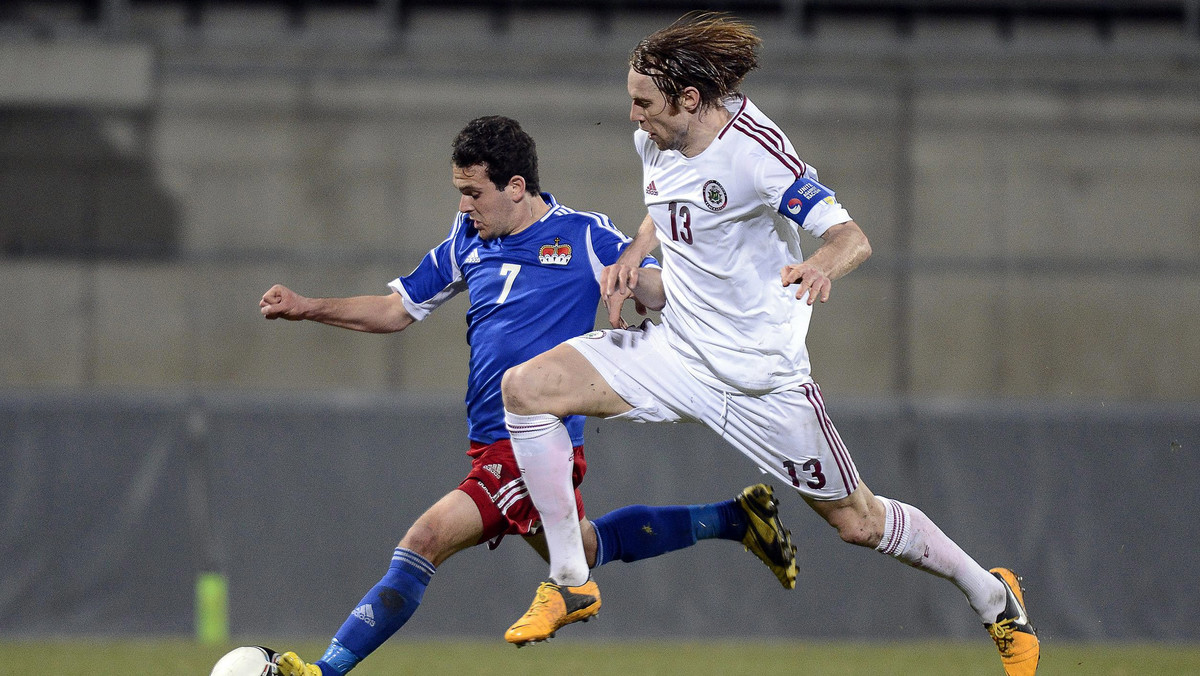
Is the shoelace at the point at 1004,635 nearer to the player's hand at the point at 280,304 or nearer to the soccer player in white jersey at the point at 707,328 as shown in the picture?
the soccer player in white jersey at the point at 707,328

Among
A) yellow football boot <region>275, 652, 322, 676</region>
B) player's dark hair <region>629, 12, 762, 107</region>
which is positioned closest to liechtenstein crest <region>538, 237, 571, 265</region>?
player's dark hair <region>629, 12, 762, 107</region>

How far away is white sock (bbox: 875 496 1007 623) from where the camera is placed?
4.20 metres

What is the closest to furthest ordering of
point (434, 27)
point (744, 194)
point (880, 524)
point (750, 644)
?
point (744, 194), point (880, 524), point (750, 644), point (434, 27)

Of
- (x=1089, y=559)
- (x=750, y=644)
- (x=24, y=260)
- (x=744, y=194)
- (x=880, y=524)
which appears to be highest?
(x=744, y=194)

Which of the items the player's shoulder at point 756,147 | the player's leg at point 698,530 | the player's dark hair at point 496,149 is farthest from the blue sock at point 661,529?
the player's shoulder at point 756,147

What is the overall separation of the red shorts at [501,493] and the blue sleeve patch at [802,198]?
1.19 meters

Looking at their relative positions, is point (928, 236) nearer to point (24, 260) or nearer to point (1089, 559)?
point (1089, 559)

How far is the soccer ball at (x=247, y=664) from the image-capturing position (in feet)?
13.0

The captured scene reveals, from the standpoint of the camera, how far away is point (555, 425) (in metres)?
3.98

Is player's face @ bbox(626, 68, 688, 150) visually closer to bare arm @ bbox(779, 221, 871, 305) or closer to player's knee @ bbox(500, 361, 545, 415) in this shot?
bare arm @ bbox(779, 221, 871, 305)

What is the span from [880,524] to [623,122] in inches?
371

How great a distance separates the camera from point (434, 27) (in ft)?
45.0

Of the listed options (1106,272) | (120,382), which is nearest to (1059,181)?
(1106,272)

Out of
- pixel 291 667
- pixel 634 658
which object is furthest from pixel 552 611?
pixel 634 658
